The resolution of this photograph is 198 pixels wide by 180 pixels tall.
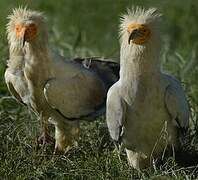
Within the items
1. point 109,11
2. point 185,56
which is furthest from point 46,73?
point 109,11

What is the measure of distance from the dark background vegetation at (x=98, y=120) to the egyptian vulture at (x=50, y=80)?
0.22 meters

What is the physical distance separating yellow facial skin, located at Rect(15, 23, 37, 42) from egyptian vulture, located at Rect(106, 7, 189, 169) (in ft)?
2.32

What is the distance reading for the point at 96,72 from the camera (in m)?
7.91

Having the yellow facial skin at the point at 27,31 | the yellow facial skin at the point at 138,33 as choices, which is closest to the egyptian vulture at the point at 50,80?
the yellow facial skin at the point at 27,31

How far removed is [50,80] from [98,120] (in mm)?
788

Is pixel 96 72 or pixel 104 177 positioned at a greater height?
pixel 96 72

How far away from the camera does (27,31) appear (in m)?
7.41

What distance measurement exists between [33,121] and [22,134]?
244 millimetres

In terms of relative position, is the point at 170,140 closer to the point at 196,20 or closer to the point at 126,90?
the point at 126,90

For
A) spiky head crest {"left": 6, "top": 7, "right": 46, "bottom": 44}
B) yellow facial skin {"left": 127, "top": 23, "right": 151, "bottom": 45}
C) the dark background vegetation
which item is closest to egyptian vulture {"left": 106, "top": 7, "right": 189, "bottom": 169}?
yellow facial skin {"left": 127, "top": 23, "right": 151, "bottom": 45}

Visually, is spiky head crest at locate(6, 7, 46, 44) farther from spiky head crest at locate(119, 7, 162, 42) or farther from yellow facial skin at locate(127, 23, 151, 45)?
yellow facial skin at locate(127, 23, 151, 45)

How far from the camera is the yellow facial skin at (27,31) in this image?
739 cm

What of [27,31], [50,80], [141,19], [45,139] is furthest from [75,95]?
[141,19]

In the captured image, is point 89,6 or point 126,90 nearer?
point 126,90
